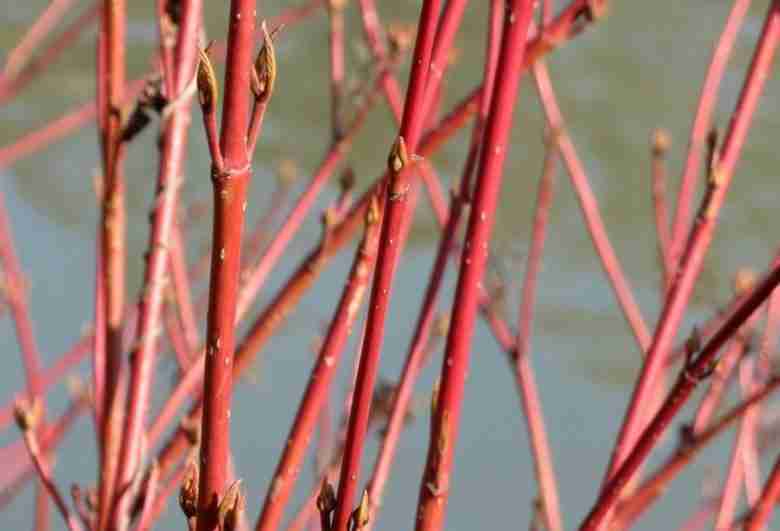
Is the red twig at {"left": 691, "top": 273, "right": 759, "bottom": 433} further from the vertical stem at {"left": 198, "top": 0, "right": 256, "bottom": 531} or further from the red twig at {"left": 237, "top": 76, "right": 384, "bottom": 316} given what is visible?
the vertical stem at {"left": 198, "top": 0, "right": 256, "bottom": 531}

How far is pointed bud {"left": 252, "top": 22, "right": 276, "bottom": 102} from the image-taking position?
0.62m

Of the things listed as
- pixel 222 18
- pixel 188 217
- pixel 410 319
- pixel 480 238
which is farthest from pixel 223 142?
pixel 222 18

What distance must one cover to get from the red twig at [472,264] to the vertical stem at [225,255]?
120 millimetres

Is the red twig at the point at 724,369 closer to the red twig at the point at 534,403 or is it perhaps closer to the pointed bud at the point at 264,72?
the red twig at the point at 534,403

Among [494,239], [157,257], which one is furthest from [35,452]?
[494,239]

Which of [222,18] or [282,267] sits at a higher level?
[222,18]

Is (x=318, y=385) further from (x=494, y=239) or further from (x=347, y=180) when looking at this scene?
(x=494, y=239)

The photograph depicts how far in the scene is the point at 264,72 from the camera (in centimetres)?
62

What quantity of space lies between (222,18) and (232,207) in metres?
3.39

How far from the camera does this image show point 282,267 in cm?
331

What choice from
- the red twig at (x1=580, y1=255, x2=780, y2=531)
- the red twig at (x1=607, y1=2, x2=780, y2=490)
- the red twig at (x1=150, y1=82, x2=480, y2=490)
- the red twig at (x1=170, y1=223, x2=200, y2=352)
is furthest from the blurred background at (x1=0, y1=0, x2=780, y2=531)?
the red twig at (x1=580, y1=255, x2=780, y2=531)

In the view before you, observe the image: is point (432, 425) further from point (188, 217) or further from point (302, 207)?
point (188, 217)

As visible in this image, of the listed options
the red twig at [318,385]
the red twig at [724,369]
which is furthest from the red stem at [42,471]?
the red twig at [724,369]

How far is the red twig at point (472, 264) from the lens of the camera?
2.19 ft
